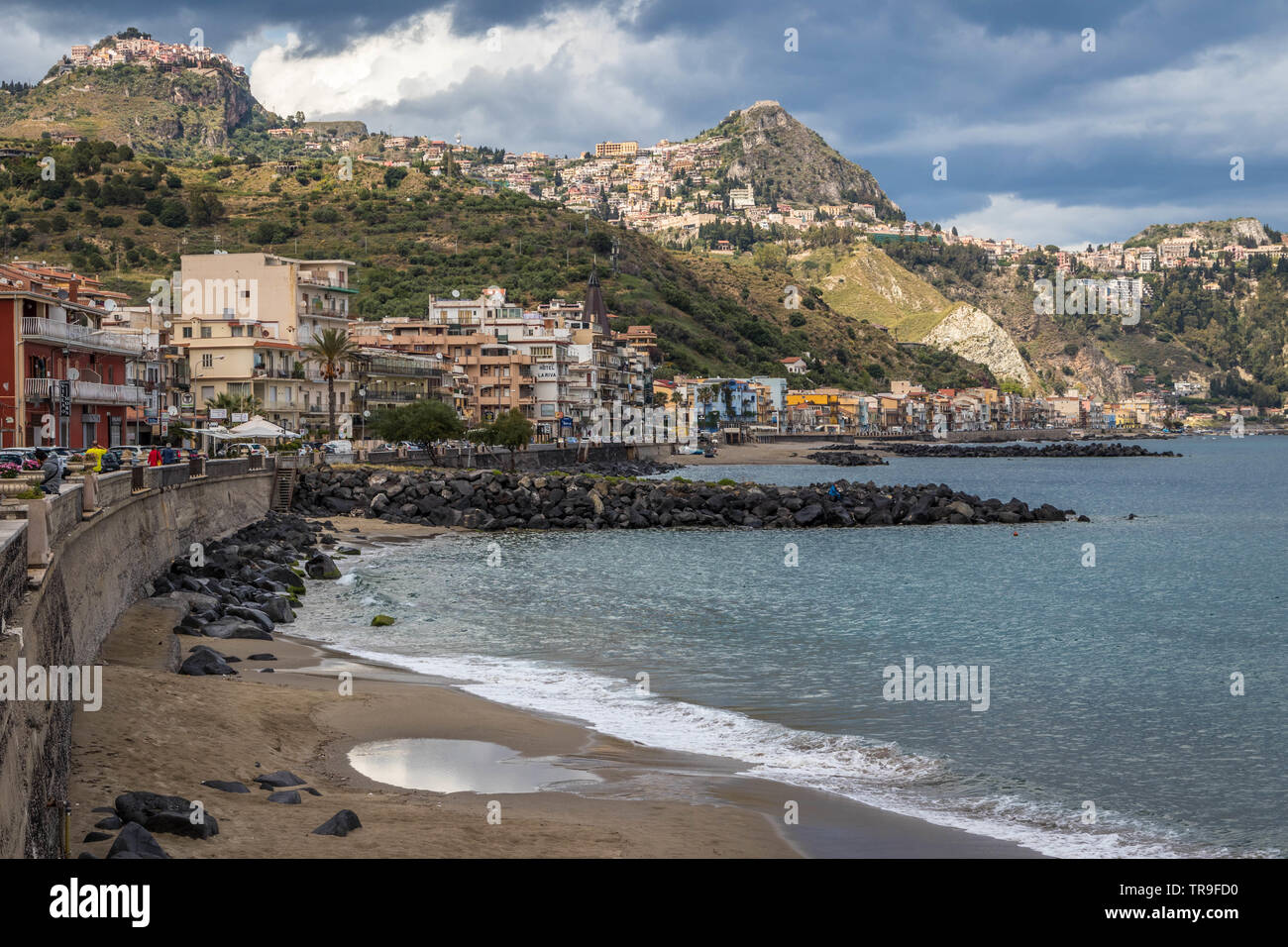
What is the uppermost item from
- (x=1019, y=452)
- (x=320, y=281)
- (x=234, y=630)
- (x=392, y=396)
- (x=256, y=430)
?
(x=320, y=281)

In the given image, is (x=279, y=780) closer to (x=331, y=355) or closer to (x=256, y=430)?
(x=256, y=430)

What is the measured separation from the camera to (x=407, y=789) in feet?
50.5

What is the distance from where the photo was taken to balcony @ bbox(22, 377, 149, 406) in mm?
45656

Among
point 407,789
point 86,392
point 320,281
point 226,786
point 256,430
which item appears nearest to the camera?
point 226,786

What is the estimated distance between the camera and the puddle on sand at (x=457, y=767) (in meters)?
15.9

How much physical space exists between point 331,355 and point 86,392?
3056 cm

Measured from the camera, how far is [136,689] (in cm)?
1712

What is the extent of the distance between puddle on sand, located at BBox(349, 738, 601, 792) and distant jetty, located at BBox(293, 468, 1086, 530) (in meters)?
43.6

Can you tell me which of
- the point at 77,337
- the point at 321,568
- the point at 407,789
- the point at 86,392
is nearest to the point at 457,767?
the point at 407,789

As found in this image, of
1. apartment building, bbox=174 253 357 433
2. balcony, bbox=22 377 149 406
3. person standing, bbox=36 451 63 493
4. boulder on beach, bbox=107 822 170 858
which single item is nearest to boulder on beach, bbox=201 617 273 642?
person standing, bbox=36 451 63 493

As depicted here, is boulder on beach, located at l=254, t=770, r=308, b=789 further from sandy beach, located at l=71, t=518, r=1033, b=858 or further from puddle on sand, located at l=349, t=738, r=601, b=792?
puddle on sand, located at l=349, t=738, r=601, b=792

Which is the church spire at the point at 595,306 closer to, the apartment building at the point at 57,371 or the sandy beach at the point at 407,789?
the apartment building at the point at 57,371

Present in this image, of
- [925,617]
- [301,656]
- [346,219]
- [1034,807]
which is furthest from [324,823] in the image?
[346,219]
